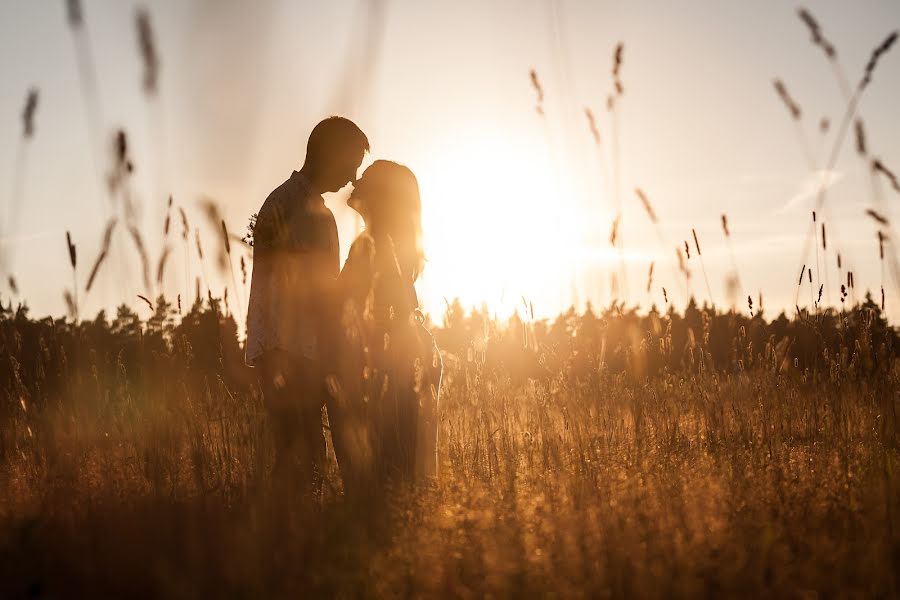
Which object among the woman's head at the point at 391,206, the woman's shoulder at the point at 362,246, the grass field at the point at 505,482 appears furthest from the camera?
the woman's head at the point at 391,206

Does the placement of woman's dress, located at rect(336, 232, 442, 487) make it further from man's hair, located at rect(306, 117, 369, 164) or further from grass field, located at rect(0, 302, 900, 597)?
man's hair, located at rect(306, 117, 369, 164)

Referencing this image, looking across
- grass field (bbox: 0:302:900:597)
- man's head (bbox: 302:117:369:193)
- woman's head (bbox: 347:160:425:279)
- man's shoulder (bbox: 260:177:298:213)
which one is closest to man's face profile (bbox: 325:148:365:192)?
man's head (bbox: 302:117:369:193)

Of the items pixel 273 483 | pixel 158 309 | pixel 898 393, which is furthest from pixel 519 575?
pixel 898 393

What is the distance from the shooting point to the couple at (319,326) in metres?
3.33

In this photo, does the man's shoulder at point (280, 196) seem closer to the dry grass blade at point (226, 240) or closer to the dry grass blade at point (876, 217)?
the dry grass blade at point (226, 240)

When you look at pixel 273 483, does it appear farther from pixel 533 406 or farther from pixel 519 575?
pixel 533 406

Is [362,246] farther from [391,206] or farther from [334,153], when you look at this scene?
[391,206]

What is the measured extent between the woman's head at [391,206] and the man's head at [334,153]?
0.37 meters

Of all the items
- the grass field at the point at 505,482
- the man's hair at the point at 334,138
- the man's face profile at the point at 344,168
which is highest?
the man's hair at the point at 334,138

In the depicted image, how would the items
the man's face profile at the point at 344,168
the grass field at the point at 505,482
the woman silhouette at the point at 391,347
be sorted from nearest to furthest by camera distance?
the grass field at the point at 505,482 → the woman silhouette at the point at 391,347 → the man's face profile at the point at 344,168

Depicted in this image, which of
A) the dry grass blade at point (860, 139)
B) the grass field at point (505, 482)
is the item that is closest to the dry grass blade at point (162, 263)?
the grass field at point (505, 482)

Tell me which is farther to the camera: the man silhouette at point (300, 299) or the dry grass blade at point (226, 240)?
the dry grass blade at point (226, 240)

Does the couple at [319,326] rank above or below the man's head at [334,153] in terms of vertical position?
below

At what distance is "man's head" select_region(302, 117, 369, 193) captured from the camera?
3.47 m
